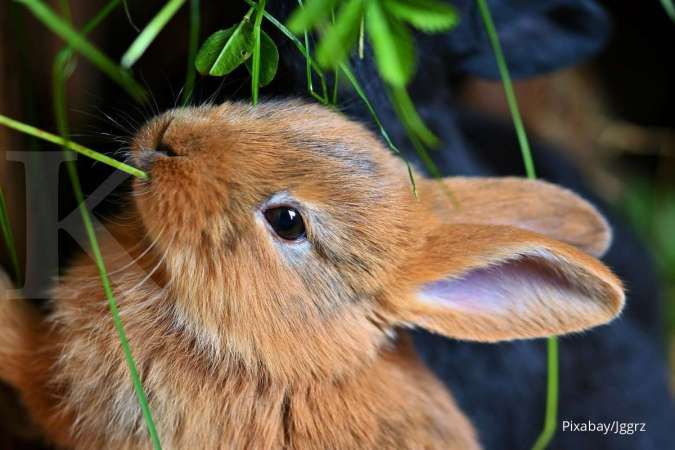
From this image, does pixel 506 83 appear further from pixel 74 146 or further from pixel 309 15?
pixel 74 146

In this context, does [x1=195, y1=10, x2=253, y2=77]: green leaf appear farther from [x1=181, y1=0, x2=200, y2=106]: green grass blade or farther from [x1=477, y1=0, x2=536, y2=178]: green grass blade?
[x1=477, y1=0, x2=536, y2=178]: green grass blade

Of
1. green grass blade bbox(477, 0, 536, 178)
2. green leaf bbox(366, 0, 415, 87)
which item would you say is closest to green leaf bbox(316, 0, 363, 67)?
green leaf bbox(366, 0, 415, 87)

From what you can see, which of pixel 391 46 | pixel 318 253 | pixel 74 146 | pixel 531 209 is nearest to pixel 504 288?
pixel 531 209

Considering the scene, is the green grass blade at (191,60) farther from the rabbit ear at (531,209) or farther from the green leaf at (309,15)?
the rabbit ear at (531,209)

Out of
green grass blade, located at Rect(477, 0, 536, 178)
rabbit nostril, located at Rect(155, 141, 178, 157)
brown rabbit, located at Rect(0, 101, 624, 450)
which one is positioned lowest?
brown rabbit, located at Rect(0, 101, 624, 450)

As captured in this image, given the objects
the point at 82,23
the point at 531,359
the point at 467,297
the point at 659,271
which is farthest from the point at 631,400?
the point at 82,23

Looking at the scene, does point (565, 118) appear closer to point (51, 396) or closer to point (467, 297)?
point (467, 297)
